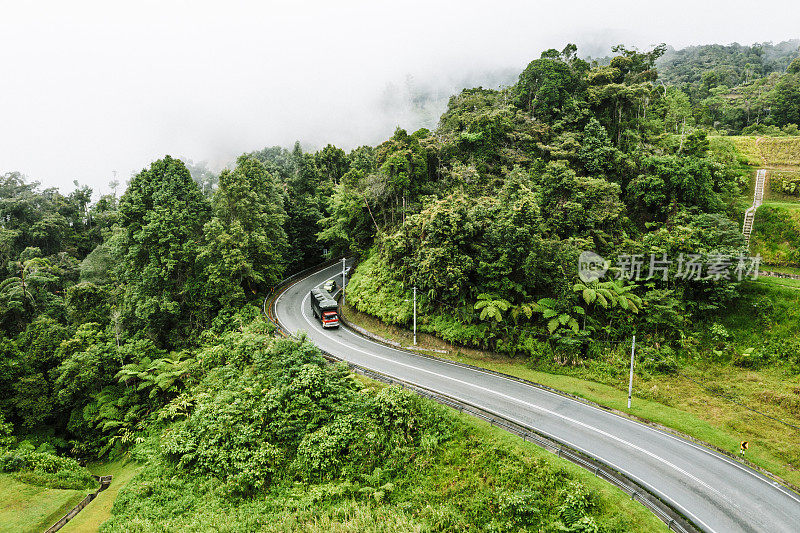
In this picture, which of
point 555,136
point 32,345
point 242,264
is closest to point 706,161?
point 555,136

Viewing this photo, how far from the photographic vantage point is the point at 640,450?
1479cm

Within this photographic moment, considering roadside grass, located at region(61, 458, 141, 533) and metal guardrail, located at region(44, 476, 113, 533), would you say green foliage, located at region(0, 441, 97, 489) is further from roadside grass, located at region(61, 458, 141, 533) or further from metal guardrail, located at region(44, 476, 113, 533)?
roadside grass, located at region(61, 458, 141, 533)

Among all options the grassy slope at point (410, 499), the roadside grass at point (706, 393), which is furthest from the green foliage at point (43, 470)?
the roadside grass at point (706, 393)

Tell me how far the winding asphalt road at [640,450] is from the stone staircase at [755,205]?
1736 cm

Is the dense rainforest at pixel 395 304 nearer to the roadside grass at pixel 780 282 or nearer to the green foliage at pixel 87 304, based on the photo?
the green foliage at pixel 87 304

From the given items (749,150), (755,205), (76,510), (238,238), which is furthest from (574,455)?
(749,150)

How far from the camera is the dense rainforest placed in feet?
48.0

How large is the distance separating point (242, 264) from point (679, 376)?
29.7 metres

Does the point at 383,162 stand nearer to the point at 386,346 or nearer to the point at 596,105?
the point at 386,346

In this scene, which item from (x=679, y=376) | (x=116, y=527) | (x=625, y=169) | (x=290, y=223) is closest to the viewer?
(x=116, y=527)

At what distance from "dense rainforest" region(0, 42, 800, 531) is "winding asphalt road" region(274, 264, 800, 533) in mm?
2736

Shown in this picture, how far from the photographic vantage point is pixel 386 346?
2622 cm

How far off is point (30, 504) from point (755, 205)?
148 ft

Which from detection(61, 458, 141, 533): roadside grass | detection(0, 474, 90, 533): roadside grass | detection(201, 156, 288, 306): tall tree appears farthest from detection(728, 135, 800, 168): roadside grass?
detection(0, 474, 90, 533): roadside grass
